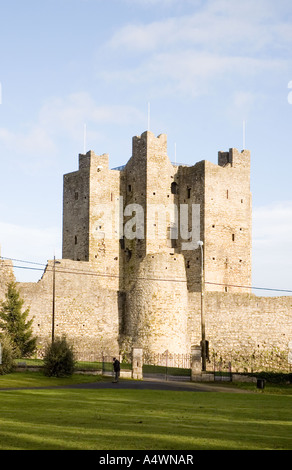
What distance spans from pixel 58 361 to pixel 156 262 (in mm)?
16735

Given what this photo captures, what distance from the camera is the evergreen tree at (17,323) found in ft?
148

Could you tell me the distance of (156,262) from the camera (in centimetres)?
5112

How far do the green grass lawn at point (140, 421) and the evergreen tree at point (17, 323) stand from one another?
18.4 meters

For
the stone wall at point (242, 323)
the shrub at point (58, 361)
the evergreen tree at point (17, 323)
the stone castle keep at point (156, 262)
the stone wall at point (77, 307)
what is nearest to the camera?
the shrub at point (58, 361)

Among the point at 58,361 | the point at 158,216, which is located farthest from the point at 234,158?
the point at 58,361

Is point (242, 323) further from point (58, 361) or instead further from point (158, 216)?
point (58, 361)

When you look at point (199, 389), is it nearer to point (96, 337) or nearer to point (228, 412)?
point (228, 412)

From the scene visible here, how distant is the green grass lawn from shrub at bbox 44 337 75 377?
878cm

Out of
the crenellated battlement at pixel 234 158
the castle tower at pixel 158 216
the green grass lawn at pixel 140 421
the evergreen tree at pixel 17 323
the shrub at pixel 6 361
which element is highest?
the crenellated battlement at pixel 234 158

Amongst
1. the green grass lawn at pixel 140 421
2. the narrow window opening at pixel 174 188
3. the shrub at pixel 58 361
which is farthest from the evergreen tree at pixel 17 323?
the narrow window opening at pixel 174 188

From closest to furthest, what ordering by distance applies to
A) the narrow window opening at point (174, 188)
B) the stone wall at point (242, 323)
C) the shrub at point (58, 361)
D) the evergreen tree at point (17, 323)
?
the shrub at point (58, 361) → the evergreen tree at point (17, 323) → the stone wall at point (242, 323) → the narrow window opening at point (174, 188)

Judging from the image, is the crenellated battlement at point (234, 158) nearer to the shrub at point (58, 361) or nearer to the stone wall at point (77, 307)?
the stone wall at point (77, 307)
